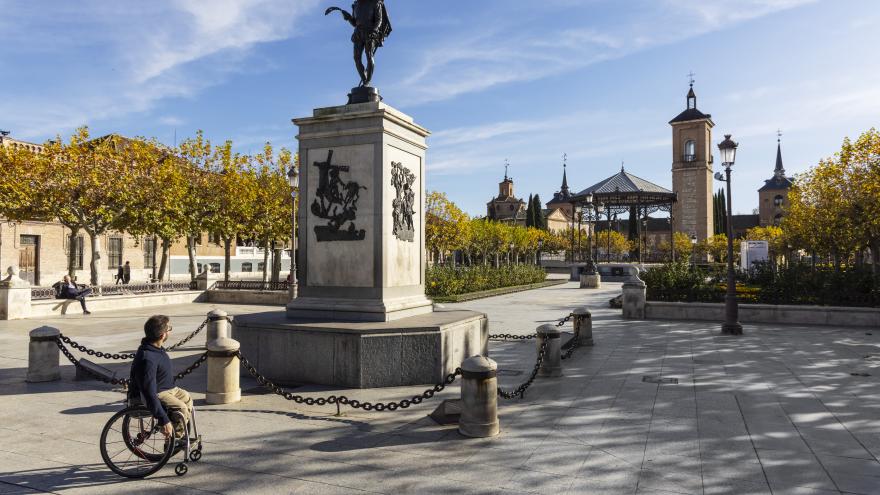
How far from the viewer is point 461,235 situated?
51719 millimetres

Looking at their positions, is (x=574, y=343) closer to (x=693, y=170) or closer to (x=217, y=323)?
(x=217, y=323)

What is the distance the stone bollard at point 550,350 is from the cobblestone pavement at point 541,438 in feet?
0.93

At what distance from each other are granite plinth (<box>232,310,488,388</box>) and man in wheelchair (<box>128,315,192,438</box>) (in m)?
2.97

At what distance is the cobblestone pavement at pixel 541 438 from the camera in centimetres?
482

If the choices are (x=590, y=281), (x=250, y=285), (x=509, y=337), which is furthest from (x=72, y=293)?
Answer: (x=590, y=281)

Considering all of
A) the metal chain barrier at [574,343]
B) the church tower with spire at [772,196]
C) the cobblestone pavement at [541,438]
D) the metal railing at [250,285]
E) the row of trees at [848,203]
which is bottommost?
the cobblestone pavement at [541,438]

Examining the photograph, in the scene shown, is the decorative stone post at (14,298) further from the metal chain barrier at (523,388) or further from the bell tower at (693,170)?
the bell tower at (693,170)

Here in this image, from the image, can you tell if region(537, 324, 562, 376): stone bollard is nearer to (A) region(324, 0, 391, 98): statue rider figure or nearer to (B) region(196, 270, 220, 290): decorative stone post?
(A) region(324, 0, 391, 98): statue rider figure

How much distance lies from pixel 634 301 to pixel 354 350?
12.6m

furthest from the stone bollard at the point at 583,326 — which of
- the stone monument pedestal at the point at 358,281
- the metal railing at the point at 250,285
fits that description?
the metal railing at the point at 250,285

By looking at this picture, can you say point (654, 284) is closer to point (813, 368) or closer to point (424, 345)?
point (813, 368)

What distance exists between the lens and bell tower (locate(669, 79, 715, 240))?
78000 mm

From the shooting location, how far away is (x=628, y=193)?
125 ft

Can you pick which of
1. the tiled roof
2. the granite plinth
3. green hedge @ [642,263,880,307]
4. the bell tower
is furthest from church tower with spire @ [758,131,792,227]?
the granite plinth
